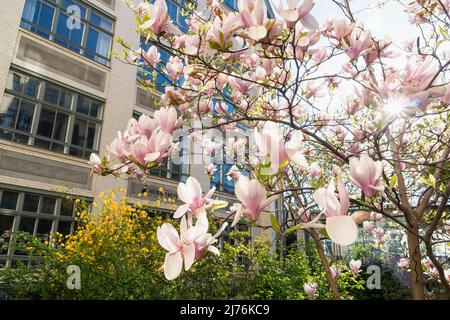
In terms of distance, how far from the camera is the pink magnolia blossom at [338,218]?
68 cm

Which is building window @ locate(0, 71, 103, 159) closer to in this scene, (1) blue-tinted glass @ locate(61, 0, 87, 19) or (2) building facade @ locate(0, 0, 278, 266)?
(2) building facade @ locate(0, 0, 278, 266)

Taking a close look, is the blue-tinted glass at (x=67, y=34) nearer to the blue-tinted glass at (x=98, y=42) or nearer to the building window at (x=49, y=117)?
the blue-tinted glass at (x=98, y=42)

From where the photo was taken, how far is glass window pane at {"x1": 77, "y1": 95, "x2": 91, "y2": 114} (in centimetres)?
859

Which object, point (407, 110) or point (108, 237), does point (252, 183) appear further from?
point (108, 237)

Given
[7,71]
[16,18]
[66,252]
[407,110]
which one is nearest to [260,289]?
[66,252]

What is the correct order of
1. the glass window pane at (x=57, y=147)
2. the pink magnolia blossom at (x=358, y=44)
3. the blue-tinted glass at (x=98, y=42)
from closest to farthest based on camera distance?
the pink magnolia blossom at (x=358, y=44), the glass window pane at (x=57, y=147), the blue-tinted glass at (x=98, y=42)

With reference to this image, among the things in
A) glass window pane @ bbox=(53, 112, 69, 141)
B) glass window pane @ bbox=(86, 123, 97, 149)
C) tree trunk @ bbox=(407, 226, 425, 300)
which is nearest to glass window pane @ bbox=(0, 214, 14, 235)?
glass window pane @ bbox=(53, 112, 69, 141)

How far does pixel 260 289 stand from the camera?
5727 millimetres

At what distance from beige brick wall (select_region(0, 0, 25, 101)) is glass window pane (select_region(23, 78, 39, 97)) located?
1.86 ft

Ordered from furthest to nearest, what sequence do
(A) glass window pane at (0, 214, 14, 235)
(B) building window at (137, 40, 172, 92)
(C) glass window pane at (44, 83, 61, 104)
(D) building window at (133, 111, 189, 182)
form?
1. (D) building window at (133, 111, 189, 182)
2. (C) glass window pane at (44, 83, 61, 104)
3. (A) glass window pane at (0, 214, 14, 235)
4. (B) building window at (137, 40, 172, 92)

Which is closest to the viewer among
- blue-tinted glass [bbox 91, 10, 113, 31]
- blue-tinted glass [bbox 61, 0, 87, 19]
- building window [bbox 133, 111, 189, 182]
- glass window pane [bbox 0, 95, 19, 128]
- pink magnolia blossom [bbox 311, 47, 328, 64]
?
pink magnolia blossom [bbox 311, 47, 328, 64]

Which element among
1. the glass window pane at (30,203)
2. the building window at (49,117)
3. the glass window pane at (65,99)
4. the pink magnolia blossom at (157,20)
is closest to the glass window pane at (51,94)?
the building window at (49,117)

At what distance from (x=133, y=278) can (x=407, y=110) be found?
11.6 ft

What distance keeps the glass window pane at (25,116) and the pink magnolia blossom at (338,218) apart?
8.13 metres
